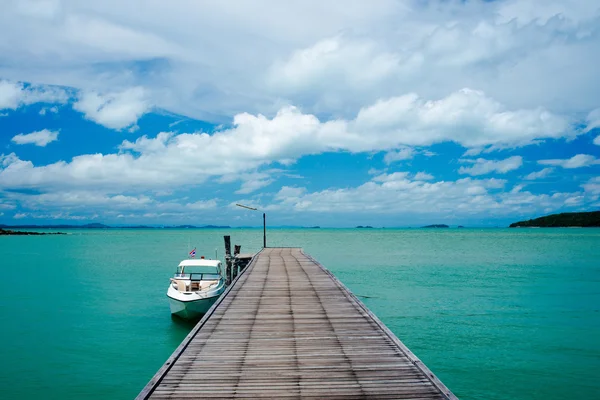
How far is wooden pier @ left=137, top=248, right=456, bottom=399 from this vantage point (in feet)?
23.5

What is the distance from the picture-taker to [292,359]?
8.69 meters

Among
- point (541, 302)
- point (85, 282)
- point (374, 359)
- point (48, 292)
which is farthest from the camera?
point (85, 282)

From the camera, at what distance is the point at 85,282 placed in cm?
3634

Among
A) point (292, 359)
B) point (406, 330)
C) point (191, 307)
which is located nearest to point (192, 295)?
point (191, 307)

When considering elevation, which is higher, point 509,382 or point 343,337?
point 343,337

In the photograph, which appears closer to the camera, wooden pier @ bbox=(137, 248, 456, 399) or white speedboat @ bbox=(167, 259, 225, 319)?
wooden pier @ bbox=(137, 248, 456, 399)

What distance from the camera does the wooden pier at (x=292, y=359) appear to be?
7.16 m

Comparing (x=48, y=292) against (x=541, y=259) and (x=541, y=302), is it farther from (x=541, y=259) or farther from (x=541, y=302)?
(x=541, y=259)

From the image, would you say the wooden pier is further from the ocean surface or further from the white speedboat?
the white speedboat

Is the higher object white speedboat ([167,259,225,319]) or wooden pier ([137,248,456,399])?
wooden pier ([137,248,456,399])

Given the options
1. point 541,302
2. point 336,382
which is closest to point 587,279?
point 541,302

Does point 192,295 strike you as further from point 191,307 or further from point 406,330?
point 406,330

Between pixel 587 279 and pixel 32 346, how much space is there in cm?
3884

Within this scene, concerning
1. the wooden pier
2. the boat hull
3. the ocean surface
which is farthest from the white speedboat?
the wooden pier
